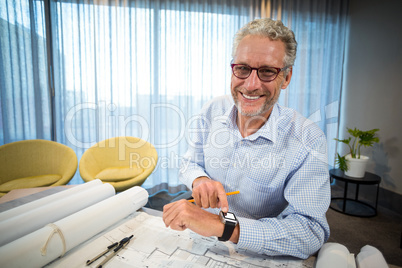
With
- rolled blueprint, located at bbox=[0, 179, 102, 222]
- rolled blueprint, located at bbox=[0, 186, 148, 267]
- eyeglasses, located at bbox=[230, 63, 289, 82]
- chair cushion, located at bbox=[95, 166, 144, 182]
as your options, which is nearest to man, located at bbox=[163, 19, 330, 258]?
eyeglasses, located at bbox=[230, 63, 289, 82]

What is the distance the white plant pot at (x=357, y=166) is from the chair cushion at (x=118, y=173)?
2.50m

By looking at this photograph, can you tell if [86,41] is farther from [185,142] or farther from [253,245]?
[253,245]

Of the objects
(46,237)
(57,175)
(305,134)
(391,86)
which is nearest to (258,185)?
(305,134)

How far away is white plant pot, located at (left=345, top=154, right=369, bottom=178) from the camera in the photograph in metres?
2.46

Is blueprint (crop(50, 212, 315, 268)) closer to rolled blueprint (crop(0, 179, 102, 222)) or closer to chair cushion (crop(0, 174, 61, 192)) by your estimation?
rolled blueprint (crop(0, 179, 102, 222))

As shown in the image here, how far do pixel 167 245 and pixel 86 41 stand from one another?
3135 millimetres

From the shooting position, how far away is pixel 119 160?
95.0 inches

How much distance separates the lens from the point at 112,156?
7.88 ft

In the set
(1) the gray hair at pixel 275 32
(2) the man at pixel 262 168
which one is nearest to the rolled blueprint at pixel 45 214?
(2) the man at pixel 262 168

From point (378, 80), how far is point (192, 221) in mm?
3582

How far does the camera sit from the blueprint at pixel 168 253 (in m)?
0.64

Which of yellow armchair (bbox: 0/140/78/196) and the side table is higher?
yellow armchair (bbox: 0/140/78/196)

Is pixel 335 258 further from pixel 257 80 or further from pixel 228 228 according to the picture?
pixel 257 80

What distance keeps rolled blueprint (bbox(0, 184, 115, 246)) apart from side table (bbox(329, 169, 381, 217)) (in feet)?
8.89
